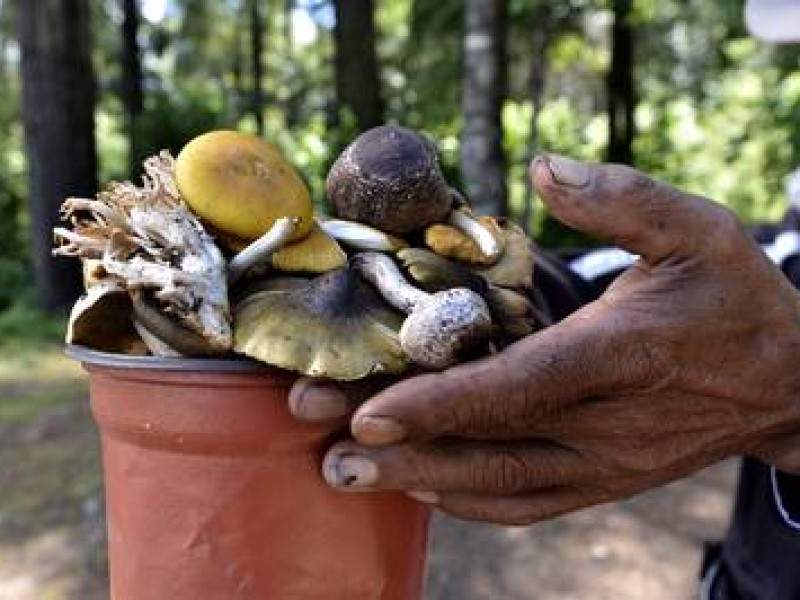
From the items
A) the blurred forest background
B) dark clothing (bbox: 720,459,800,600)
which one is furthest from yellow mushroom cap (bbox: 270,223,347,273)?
the blurred forest background

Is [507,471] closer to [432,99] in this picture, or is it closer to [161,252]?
[161,252]

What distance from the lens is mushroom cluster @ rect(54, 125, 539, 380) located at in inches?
31.6

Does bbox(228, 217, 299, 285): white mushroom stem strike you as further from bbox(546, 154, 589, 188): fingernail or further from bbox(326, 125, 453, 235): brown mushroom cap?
bbox(546, 154, 589, 188): fingernail

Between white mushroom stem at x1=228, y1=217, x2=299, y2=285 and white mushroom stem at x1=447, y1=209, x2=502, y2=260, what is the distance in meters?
0.18

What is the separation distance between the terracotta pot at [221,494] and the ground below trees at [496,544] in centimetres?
178

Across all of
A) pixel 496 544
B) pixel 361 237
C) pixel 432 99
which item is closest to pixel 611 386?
pixel 361 237

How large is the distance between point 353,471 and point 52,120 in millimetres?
5739

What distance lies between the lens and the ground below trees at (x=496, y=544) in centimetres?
267

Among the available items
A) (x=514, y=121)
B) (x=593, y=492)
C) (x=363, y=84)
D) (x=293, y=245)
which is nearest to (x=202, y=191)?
(x=293, y=245)

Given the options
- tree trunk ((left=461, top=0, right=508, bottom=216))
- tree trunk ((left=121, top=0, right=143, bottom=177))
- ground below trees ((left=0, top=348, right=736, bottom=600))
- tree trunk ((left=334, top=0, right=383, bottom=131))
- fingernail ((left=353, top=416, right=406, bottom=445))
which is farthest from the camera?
tree trunk ((left=121, top=0, right=143, bottom=177))

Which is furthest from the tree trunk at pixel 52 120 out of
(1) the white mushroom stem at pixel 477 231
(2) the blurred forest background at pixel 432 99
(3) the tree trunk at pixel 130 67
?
(1) the white mushroom stem at pixel 477 231

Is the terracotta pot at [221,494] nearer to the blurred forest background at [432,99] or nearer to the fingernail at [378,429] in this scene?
the fingernail at [378,429]

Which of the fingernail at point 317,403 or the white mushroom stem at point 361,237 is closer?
the fingernail at point 317,403

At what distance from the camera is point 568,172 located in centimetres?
82
